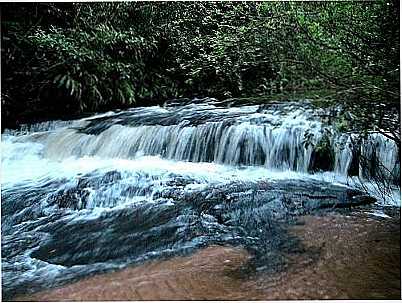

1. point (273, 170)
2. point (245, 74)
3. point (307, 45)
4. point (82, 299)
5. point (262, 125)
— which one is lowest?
point (82, 299)

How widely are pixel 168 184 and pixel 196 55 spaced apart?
20.5 inches

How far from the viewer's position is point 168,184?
2.11m

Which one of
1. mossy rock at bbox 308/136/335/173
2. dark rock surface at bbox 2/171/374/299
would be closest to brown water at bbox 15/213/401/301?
dark rock surface at bbox 2/171/374/299

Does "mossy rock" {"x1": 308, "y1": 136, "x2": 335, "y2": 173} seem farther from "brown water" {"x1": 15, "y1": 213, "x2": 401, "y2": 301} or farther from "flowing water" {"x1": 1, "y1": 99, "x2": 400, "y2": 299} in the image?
"brown water" {"x1": 15, "y1": 213, "x2": 401, "y2": 301}

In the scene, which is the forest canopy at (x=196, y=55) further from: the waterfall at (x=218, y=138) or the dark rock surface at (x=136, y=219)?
the dark rock surface at (x=136, y=219)

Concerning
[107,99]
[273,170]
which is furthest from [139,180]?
[273,170]

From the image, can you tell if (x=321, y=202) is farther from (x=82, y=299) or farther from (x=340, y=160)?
(x=82, y=299)

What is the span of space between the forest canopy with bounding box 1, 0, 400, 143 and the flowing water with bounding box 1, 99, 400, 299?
81 millimetres

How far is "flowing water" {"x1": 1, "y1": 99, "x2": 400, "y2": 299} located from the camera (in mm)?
2002

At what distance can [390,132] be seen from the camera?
82.0 inches

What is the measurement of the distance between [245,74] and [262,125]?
0.21m

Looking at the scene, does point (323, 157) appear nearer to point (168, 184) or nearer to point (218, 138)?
point (218, 138)

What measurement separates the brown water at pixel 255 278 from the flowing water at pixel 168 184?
0.05 meters

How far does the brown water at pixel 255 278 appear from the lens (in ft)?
6.28
